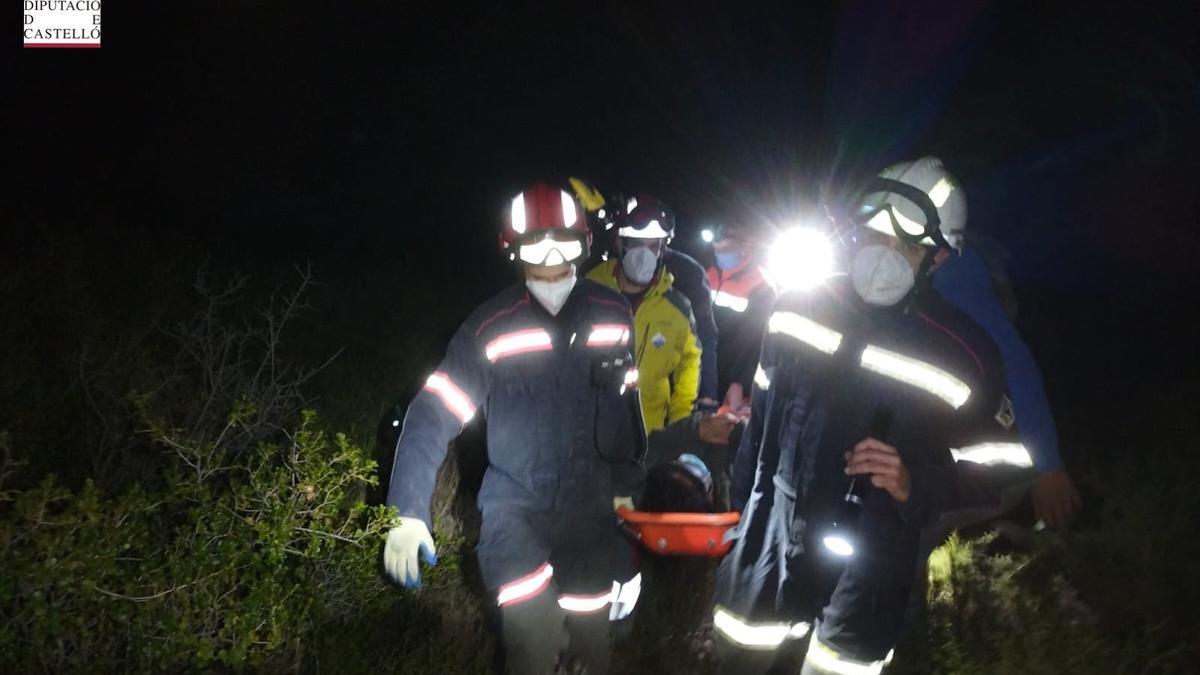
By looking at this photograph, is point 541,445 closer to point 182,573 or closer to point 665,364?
point 182,573

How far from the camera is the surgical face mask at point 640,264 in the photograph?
4.85 meters

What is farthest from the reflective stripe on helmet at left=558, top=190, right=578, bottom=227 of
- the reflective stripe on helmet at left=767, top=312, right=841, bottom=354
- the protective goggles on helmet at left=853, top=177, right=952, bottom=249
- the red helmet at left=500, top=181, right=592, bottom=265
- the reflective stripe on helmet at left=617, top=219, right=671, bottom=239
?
the reflective stripe on helmet at left=617, top=219, right=671, bottom=239

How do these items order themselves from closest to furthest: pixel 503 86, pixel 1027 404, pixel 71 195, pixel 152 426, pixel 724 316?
pixel 152 426 → pixel 1027 404 → pixel 724 316 → pixel 71 195 → pixel 503 86

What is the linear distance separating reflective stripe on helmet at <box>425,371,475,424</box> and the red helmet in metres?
0.56

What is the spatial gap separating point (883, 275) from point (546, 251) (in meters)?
1.23

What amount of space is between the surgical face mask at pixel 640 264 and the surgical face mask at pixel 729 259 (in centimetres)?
168

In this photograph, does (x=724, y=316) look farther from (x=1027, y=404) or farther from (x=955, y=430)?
(x=955, y=430)

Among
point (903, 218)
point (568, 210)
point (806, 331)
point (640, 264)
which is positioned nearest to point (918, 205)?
point (903, 218)

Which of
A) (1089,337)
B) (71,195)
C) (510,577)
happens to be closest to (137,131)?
(71,195)

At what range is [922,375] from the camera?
2742 mm

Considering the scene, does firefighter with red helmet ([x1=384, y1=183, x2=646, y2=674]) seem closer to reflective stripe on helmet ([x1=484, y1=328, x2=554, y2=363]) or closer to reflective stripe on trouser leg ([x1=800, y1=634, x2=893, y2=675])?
reflective stripe on helmet ([x1=484, y1=328, x2=554, y2=363])

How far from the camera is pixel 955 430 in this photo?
2820 mm

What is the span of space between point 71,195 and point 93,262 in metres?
4.95

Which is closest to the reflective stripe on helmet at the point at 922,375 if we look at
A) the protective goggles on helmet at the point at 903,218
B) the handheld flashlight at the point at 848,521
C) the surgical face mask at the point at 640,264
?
the handheld flashlight at the point at 848,521
